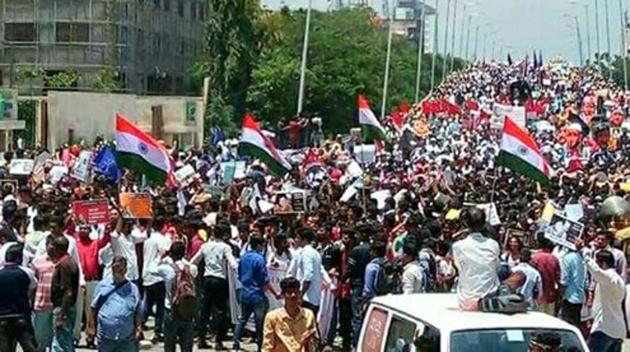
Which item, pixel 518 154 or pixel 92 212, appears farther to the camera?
pixel 518 154

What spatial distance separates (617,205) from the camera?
21109 millimetres

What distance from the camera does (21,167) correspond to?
89.4 ft

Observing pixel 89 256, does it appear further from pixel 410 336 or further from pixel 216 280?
pixel 410 336

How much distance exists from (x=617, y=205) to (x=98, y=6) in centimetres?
5648

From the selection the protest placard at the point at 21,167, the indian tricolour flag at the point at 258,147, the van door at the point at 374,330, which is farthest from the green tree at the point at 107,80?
the van door at the point at 374,330

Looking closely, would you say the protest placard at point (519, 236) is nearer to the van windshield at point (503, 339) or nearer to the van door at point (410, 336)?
the van door at point (410, 336)

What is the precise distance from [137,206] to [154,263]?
6.70 ft

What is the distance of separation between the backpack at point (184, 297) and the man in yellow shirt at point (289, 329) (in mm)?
3363

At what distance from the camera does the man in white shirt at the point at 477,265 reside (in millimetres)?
Answer: 11000

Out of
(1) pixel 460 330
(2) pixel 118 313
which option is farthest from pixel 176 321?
(1) pixel 460 330

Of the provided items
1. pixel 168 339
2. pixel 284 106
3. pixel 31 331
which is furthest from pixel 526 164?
pixel 284 106

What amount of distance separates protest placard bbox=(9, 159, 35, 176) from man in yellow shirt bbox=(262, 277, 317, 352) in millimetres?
16460

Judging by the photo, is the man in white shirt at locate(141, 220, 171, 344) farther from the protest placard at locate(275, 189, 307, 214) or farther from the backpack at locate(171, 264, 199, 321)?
the protest placard at locate(275, 189, 307, 214)

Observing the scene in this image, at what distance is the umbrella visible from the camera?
20.5 m
